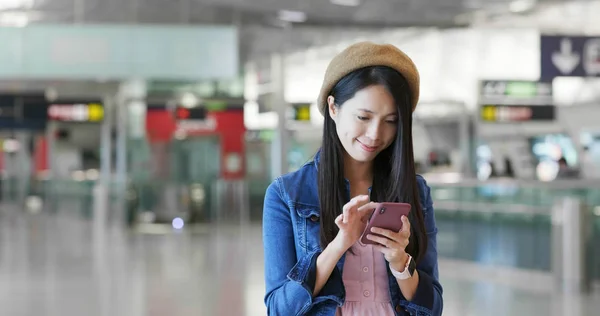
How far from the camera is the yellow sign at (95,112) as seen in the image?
81.0 feet

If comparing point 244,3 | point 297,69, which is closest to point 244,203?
point 297,69

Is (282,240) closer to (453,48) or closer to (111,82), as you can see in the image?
(453,48)

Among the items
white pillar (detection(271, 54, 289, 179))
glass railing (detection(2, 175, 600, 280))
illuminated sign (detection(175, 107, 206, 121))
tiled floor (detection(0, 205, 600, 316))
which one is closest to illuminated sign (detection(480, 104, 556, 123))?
white pillar (detection(271, 54, 289, 179))

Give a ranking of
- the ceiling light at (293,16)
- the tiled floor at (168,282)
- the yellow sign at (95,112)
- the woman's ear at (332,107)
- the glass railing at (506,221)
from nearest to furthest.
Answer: the woman's ear at (332,107), the tiled floor at (168,282), the glass railing at (506,221), the ceiling light at (293,16), the yellow sign at (95,112)

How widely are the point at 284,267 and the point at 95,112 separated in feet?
75.2

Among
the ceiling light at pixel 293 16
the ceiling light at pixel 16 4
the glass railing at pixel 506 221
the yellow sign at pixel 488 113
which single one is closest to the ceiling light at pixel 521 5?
the yellow sign at pixel 488 113

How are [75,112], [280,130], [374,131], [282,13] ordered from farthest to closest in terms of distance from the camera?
[75,112] < [282,13] < [280,130] < [374,131]

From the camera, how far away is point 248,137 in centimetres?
2923

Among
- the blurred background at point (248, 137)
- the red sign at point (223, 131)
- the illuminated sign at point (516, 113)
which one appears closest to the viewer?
the blurred background at point (248, 137)

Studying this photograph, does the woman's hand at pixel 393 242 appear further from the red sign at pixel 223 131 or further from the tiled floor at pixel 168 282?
the red sign at pixel 223 131

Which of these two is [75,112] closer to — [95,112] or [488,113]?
[95,112]

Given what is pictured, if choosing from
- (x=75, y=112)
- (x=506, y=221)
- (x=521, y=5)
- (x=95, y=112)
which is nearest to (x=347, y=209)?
(x=506, y=221)

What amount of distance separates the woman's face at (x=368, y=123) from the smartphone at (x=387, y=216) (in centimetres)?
20

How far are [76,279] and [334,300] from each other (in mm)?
10969
